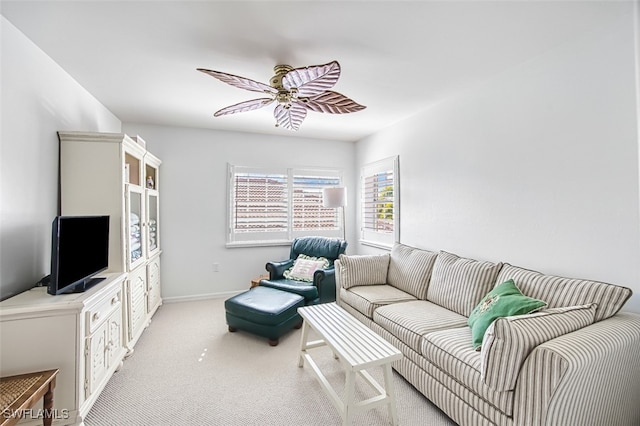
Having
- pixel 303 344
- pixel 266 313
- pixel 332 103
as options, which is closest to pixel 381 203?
pixel 332 103

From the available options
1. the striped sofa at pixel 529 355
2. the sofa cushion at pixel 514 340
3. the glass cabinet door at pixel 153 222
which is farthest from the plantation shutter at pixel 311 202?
the sofa cushion at pixel 514 340

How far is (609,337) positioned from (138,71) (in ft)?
11.7

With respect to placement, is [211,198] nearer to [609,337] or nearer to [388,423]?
[388,423]

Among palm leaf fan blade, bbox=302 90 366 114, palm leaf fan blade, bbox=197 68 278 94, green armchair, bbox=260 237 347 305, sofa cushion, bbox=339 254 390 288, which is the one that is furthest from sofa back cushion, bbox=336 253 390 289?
palm leaf fan blade, bbox=197 68 278 94

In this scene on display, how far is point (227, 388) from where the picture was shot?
2125mm

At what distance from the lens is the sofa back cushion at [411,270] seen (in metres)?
2.86

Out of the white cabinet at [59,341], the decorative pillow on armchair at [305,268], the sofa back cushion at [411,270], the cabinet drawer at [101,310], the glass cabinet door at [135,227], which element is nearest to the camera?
the white cabinet at [59,341]

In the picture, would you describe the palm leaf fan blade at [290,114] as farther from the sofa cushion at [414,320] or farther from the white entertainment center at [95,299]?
the sofa cushion at [414,320]

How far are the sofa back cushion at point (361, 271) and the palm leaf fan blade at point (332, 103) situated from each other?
1.67 metres

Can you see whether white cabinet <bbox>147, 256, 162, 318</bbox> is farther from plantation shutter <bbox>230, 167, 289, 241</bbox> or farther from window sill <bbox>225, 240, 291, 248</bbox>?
plantation shutter <bbox>230, 167, 289, 241</bbox>

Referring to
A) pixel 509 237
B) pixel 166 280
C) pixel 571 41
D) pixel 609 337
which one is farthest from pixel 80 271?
pixel 571 41

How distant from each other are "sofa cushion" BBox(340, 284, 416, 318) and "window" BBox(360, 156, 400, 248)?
1.01 meters

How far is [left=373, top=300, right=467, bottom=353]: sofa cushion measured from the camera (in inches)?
82.4

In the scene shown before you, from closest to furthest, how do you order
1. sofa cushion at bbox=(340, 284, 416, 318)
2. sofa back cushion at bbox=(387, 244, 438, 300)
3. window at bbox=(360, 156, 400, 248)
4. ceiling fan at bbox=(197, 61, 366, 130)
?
ceiling fan at bbox=(197, 61, 366, 130)
sofa cushion at bbox=(340, 284, 416, 318)
sofa back cushion at bbox=(387, 244, 438, 300)
window at bbox=(360, 156, 400, 248)
